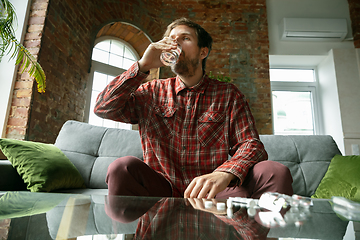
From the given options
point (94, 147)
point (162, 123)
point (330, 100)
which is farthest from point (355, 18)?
point (94, 147)

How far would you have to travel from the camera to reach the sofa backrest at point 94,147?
163cm

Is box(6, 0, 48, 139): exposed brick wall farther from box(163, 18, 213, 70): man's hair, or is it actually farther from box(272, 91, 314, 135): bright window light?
box(272, 91, 314, 135): bright window light

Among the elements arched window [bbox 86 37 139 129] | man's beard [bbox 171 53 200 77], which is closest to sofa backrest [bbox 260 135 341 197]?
man's beard [bbox 171 53 200 77]

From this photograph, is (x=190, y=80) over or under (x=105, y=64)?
under

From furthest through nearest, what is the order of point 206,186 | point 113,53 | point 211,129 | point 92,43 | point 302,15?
point 302,15 < point 113,53 < point 92,43 < point 211,129 < point 206,186

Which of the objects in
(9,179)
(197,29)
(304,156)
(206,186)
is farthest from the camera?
(304,156)

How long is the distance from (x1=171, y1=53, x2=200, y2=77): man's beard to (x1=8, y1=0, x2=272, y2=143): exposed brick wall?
1.56m

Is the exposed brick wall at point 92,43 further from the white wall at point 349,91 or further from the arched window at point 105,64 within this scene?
the white wall at point 349,91

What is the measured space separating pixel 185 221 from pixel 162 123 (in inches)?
33.3

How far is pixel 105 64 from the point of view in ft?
11.5

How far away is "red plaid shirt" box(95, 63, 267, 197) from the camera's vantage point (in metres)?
1.07

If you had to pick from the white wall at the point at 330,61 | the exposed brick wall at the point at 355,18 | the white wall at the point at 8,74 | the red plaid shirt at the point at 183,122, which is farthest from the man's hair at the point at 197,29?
the exposed brick wall at the point at 355,18

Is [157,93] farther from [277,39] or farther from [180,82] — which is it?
[277,39]

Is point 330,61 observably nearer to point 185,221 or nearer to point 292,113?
point 292,113
